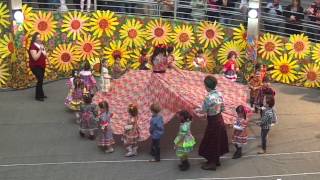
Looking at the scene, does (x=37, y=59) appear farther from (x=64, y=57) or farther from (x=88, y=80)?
(x=64, y=57)

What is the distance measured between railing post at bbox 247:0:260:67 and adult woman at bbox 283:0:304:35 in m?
1.27

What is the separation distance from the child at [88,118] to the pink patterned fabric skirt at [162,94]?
45cm

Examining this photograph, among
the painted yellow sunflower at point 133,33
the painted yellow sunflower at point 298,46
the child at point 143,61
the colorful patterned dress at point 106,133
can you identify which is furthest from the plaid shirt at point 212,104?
the painted yellow sunflower at point 133,33

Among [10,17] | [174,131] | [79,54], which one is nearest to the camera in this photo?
[174,131]

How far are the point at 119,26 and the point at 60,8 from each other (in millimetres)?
1767

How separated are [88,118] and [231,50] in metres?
6.05

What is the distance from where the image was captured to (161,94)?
12.8 metres

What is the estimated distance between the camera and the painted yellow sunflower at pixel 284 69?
17.2 meters

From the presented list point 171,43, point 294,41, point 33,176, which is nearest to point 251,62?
point 294,41

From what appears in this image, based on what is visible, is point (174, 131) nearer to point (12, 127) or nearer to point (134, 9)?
point (12, 127)

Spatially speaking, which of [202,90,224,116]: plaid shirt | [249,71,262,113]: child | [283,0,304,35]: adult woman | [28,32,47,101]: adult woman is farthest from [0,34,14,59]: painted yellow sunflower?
[283,0,304,35]: adult woman

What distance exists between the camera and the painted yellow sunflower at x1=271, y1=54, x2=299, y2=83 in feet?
56.6

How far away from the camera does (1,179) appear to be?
37.1 feet

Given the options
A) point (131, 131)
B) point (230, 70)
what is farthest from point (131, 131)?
point (230, 70)
